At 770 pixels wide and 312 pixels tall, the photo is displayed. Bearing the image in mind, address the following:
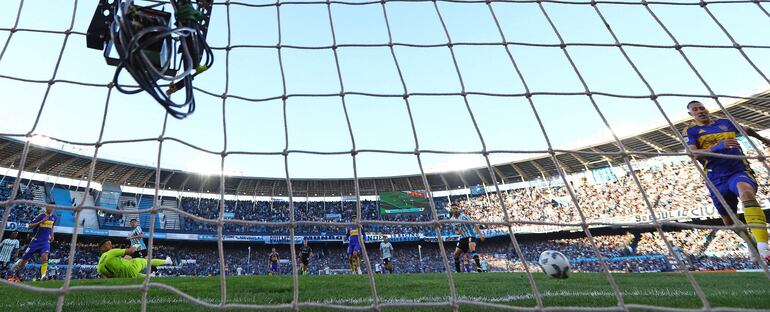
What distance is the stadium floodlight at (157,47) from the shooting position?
1836mm

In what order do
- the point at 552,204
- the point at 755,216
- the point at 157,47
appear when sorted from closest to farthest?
the point at 157,47 < the point at 755,216 < the point at 552,204

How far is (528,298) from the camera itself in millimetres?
3701

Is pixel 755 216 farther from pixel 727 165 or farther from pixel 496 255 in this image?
pixel 496 255

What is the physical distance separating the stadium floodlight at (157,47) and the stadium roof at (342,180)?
19.1 meters

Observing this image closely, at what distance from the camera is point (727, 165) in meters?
3.80

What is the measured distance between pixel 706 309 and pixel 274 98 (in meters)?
3.24

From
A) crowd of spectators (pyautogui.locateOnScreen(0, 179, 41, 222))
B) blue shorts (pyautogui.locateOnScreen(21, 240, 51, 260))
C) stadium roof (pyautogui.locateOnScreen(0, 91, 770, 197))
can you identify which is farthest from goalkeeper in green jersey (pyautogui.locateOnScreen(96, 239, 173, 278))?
crowd of spectators (pyautogui.locateOnScreen(0, 179, 41, 222))

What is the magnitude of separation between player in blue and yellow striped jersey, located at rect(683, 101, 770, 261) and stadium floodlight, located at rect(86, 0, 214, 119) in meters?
4.13

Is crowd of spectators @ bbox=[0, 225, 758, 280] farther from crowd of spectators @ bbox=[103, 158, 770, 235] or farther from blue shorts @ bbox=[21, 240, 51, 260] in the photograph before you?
blue shorts @ bbox=[21, 240, 51, 260]

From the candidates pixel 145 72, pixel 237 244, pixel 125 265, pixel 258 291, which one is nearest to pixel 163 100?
pixel 145 72

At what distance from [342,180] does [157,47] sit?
30657mm

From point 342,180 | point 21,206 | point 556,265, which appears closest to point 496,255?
point 342,180

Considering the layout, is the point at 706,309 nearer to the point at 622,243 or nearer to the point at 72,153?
the point at 622,243

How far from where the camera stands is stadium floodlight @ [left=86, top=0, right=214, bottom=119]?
1.84 metres
